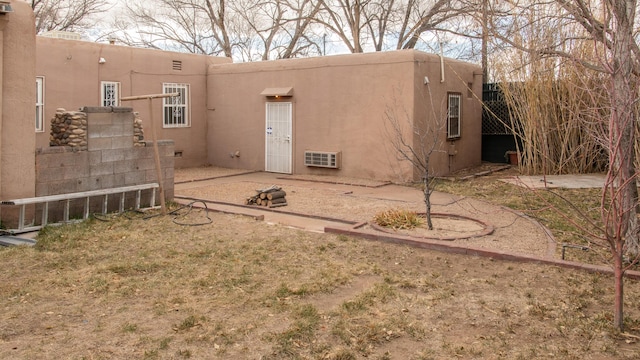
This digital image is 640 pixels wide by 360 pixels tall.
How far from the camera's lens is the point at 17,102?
8.00 meters

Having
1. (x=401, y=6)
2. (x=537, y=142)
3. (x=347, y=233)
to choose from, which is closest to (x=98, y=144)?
(x=347, y=233)

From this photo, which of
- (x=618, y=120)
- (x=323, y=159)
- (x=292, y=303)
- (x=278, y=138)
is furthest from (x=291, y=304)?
(x=278, y=138)

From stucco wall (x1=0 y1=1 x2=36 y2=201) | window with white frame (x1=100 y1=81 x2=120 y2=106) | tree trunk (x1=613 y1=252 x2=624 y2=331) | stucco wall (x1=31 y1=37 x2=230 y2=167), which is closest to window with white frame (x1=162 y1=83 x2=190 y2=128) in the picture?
stucco wall (x1=31 y1=37 x2=230 y2=167)

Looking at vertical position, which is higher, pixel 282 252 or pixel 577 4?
pixel 577 4

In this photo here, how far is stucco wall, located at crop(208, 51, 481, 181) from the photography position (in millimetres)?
13117

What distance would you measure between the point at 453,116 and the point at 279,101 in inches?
173

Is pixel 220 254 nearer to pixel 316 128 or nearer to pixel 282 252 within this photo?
pixel 282 252

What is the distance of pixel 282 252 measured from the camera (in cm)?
683

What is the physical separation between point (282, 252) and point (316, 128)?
792 centimetres

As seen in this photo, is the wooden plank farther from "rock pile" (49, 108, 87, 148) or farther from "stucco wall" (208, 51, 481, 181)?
"stucco wall" (208, 51, 481, 181)

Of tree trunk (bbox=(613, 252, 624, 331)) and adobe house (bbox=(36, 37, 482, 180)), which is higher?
adobe house (bbox=(36, 37, 482, 180))

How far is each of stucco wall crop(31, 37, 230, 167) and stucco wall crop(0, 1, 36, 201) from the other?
518cm

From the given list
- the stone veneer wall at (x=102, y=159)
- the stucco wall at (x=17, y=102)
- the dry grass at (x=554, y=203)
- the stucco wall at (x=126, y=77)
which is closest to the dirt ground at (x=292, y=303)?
the dry grass at (x=554, y=203)

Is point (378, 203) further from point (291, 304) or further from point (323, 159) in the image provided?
point (291, 304)
